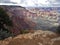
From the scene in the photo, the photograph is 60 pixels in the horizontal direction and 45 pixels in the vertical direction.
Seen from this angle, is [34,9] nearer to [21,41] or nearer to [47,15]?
[47,15]

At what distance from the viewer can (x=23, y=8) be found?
185 centimetres

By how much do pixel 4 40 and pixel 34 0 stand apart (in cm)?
51

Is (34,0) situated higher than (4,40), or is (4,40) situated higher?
(34,0)

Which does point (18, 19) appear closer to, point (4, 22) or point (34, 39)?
point (4, 22)

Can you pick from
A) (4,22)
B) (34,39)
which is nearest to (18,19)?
(4,22)

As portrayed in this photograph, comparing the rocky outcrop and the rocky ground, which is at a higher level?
the rocky outcrop

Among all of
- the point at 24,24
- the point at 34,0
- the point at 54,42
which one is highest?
the point at 34,0

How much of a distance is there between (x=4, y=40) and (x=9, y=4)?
0.37 m

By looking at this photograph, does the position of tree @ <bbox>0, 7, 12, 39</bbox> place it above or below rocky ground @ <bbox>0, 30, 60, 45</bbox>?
above

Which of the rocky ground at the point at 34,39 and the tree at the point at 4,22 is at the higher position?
the tree at the point at 4,22

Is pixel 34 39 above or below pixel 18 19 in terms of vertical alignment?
below

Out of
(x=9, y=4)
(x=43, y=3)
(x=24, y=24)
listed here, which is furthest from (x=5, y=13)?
(x=43, y=3)

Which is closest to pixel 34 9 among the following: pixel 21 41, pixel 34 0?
pixel 34 0

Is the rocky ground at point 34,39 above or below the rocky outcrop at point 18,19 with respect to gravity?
below
